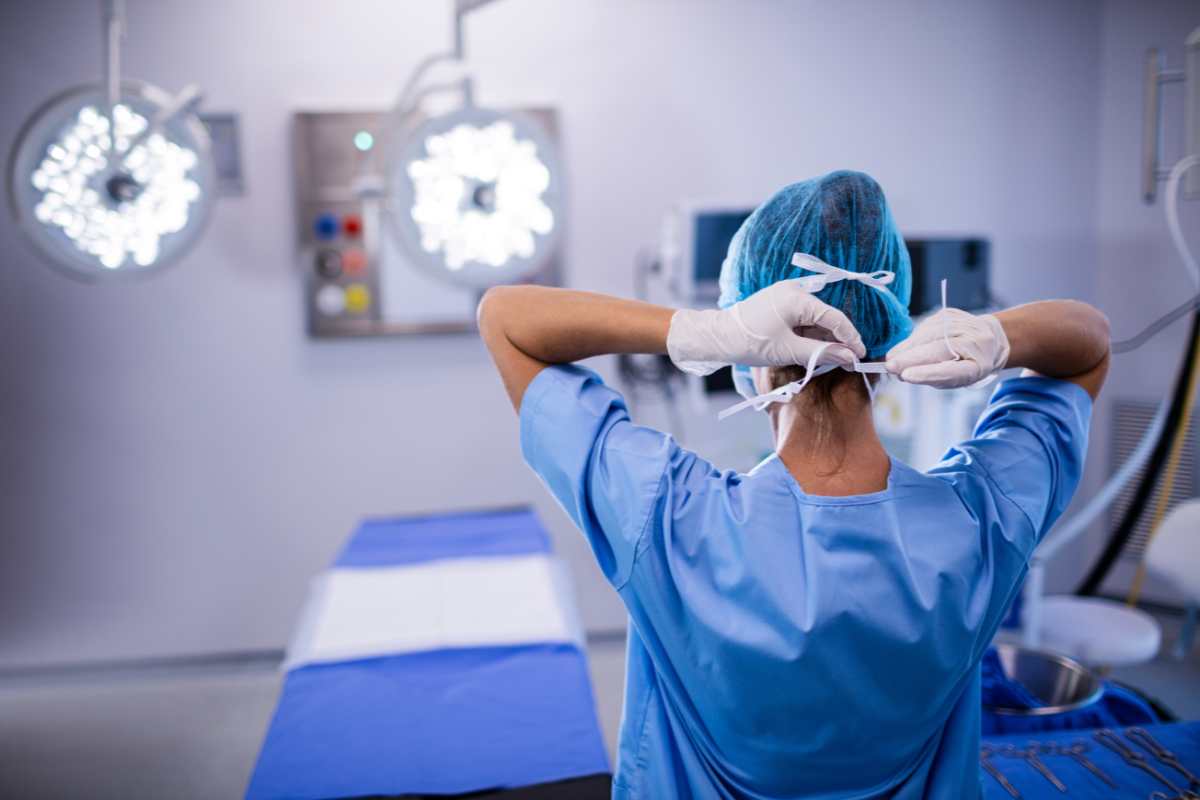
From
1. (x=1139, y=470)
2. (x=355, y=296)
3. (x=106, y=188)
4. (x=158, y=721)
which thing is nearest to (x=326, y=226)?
(x=355, y=296)

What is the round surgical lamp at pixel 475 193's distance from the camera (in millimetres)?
1602

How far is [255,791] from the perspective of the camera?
1.11 metres

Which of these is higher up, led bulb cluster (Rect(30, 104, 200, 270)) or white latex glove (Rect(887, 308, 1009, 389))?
led bulb cluster (Rect(30, 104, 200, 270))

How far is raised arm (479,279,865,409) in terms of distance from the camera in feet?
2.61

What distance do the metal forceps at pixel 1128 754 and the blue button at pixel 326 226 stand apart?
242 centimetres

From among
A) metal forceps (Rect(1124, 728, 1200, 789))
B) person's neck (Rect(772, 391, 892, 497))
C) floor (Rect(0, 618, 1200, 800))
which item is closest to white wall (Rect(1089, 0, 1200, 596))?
floor (Rect(0, 618, 1200, 800))

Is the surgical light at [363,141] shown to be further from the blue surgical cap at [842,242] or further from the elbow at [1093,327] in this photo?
the elbow at [1093,327]

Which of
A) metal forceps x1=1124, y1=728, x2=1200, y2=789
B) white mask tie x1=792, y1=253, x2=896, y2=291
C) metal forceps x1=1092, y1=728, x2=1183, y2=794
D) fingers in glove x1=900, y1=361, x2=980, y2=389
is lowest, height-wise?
metal forceps x1=1092, y1=728, x2=1183, y2=794

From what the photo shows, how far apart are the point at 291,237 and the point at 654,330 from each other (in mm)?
2242

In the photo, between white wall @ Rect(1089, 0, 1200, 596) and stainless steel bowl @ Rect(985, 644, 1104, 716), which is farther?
white wall @ Rect(1089, 0, 1200, 596)

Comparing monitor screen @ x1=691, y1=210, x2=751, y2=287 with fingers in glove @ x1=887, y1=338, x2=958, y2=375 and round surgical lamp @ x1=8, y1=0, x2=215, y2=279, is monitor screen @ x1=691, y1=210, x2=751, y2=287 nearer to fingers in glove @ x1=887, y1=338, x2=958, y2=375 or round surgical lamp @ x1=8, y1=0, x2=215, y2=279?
round surgical lamp @ x1=8, y1=0, x2=215, y2=279

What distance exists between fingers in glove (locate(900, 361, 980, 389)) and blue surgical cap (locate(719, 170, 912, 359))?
10cm

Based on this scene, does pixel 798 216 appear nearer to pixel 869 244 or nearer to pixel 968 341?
pixel 869 244

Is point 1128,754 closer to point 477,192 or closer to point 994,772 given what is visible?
point 994,772
